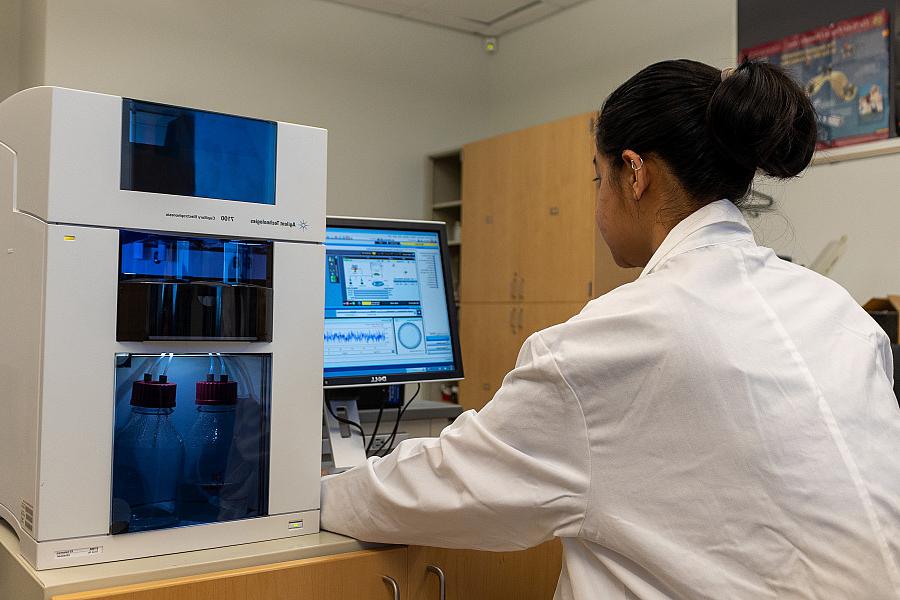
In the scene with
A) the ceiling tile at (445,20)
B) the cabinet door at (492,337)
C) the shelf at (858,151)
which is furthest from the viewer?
the ceiling tile at (445,20)

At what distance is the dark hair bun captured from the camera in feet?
3.37

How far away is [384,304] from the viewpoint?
5.18ft

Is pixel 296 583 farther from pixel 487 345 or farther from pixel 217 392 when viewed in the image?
pixel 487 345

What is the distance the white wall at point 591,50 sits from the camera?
4113 millimetres

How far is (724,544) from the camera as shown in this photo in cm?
94

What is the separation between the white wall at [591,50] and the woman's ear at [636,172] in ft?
9.93

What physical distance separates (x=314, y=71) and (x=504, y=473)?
4.27 m

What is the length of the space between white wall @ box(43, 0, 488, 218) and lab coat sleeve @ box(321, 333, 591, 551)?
3685 mm

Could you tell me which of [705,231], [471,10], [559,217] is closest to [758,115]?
[705,231]

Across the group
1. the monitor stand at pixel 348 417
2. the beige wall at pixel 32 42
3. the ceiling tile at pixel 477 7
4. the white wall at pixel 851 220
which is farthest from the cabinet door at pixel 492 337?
the monitor stand at pixel 348 417

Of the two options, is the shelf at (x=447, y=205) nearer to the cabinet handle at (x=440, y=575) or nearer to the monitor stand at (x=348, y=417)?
the monitor stand at (x=348, y=417)

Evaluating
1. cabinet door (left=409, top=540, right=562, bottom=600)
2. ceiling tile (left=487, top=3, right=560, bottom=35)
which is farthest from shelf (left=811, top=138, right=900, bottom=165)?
cabinet door (left=409, top=540, right=562, bottom=600)

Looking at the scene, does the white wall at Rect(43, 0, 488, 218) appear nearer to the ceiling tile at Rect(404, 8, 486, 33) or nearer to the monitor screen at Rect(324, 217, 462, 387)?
the ceiling tile at Rect(404, 8, 486, 33)

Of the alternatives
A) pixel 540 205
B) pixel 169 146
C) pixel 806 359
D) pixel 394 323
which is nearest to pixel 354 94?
pixel 540 205
